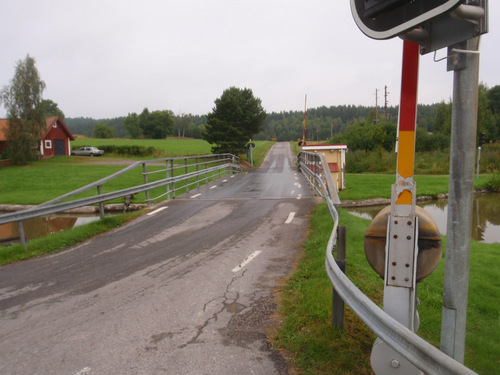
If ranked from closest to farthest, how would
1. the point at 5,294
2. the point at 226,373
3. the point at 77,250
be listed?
the point at 226,373 < the point at 5,294 < the point at 77,250

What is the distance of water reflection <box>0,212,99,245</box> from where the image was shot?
1688 cm

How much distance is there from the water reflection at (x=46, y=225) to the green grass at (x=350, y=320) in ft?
41.8

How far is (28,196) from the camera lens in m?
26.5

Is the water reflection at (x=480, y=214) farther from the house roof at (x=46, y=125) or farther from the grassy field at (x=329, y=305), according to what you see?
the house roof at (x=46, y=125)

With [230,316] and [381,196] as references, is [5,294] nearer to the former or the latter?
[230,316]

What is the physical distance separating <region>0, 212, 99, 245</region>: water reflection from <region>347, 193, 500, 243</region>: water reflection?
13.7 metres

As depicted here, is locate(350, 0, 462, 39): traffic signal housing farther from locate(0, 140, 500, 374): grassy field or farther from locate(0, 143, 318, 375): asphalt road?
locate(0, 143, 318, 375): asphalt road

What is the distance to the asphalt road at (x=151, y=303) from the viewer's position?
3650 mm

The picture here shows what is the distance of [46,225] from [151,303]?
52.5ft

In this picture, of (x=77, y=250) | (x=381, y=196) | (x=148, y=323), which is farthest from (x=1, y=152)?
(x=148, y=323)

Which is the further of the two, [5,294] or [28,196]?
[28,196]

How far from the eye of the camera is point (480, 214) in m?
21.1

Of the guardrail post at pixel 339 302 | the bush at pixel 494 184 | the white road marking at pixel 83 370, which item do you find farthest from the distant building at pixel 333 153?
the white road marking at pixel 83 370

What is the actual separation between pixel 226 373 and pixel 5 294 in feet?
12.5
